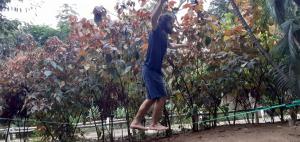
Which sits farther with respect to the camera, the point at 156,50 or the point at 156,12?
the point at 156,50

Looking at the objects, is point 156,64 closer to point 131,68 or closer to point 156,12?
point 156,12

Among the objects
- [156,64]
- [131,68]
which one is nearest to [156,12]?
[156,64]

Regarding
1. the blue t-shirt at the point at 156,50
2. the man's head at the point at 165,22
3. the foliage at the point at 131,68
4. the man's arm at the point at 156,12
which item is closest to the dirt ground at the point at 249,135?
the foliage at the point at 131,68

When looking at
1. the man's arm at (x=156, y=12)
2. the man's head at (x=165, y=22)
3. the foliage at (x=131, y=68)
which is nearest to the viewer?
the man's arm at (x=156, y=12)

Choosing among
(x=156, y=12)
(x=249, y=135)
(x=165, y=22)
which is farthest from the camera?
(x=249, y=135)

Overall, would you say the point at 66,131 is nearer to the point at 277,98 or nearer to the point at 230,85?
the point at 230,85

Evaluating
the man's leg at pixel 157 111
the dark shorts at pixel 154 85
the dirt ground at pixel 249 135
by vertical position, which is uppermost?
the dark shorts at pixel 154 85

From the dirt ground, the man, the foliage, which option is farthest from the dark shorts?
the dirt ground

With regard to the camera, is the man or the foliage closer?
the man

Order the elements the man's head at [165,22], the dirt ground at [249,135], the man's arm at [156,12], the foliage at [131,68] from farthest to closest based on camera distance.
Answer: the foliage at [131,68], the dirt ground at [249,135], the man's head at [165,22], the man's arm at [156,12]

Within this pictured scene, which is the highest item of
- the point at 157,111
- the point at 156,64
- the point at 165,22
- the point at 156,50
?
the point at 165,22

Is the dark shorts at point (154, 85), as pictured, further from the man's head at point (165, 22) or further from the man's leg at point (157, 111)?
the man's head at point (165, 22)

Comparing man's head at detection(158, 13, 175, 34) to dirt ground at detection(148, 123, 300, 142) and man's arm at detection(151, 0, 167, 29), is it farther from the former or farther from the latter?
dirt ground at detection(148, 123, 300, 142)

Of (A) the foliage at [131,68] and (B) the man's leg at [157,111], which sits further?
(A) the foliage at [131,68]
